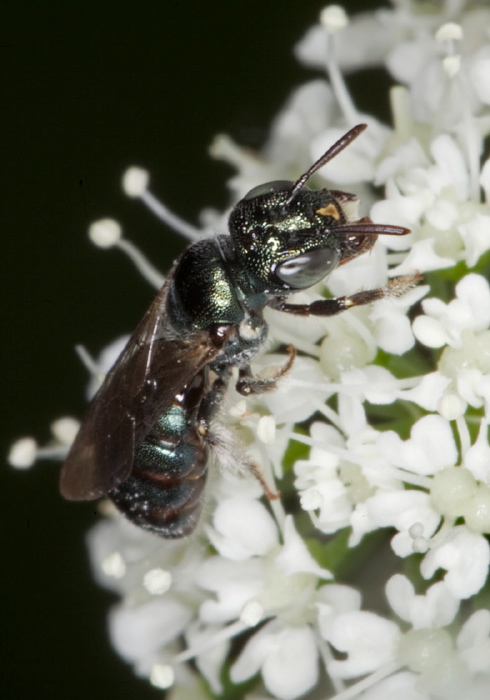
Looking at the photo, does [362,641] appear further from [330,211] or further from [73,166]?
[73,166]

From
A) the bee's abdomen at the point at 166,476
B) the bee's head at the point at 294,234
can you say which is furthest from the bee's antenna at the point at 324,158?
the bee's abdomen at the point at 166,476

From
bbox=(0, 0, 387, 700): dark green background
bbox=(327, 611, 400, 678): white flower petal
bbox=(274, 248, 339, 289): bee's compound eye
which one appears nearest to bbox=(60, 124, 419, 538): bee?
bbox=(274, 248, 339, 289): bee's compound eye

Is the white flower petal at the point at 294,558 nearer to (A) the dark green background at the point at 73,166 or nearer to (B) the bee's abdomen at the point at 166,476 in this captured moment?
(B) the bee's abdomen at the point at 166,476

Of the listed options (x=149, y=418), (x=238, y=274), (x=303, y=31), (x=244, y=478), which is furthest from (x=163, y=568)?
(x=303, y=31)

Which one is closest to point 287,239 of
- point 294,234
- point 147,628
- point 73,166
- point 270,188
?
point 294,234

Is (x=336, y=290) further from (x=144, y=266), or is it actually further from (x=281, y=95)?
(x=281, y=95)
